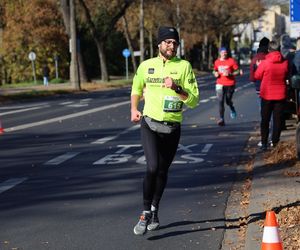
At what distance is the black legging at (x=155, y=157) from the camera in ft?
21.2

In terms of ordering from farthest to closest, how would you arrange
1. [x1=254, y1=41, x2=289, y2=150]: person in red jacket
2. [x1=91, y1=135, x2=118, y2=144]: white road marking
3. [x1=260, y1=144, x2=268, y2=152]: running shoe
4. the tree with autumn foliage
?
the tree with autumn foliage
[x1=91, y1=135, x2=118, y2=144]: white road marking
[x1=260, y1=144, x2=268, y2=152]: running shoe
[x1=254, y1=41, x2=289, y2=150]: person in red jacket

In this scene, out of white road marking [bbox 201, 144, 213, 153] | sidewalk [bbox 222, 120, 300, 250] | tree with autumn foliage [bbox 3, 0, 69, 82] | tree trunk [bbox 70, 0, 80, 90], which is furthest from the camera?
tree with autumn foliage [bbox 3, 0, 69, 82]

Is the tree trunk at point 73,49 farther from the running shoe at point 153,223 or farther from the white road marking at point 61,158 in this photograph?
the running shoe at point 153,223

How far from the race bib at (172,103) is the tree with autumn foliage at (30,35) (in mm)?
49066

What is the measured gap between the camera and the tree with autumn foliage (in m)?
55.5

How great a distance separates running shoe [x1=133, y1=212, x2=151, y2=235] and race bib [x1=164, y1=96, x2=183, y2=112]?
1.02m

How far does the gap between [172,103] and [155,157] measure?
1.74 ft

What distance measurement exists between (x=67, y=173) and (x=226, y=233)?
162 inches

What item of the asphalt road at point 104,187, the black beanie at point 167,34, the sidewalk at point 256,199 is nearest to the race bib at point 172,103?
the black beanie at point 167,34

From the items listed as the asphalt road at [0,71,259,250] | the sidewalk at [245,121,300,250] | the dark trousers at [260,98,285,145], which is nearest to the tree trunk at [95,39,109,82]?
the asphalt road at [0,71,259,250]

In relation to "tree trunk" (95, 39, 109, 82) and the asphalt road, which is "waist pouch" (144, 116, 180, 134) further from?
"tree trunk" (95, 39, 109, 82)

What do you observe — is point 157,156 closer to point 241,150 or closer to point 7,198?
point 7,198

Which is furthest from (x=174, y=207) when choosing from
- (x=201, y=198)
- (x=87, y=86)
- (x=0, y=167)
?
(x=87, y=86)

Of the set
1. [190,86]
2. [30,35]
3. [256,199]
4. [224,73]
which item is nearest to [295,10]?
[224,73]
